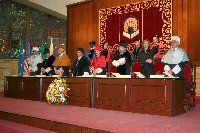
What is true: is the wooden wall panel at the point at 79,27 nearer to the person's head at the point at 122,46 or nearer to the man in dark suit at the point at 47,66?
the man in dark suit at the point at 47,66

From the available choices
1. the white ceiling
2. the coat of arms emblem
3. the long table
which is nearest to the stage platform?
the long table

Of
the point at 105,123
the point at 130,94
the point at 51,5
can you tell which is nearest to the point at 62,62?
the point at 130,94

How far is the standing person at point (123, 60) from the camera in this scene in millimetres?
6675

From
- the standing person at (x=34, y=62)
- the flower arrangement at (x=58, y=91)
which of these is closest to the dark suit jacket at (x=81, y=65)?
the flower arrangement at (x=58, y=91)

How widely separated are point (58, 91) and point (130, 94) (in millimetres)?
1823

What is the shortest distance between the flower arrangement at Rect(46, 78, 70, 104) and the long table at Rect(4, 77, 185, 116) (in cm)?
15

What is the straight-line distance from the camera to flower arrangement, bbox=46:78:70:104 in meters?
6.35


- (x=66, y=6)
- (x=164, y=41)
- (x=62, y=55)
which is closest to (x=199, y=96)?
(x=164, y=41)

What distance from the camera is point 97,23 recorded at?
37.0 feet

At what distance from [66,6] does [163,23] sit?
5.23 m

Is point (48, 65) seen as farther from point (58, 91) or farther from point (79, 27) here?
point (79, 27)

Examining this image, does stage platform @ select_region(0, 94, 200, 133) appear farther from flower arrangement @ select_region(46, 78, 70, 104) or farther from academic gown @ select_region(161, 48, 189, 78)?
flower arrangement @ select_region(46, 78, 70, 104)

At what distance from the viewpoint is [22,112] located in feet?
17.2

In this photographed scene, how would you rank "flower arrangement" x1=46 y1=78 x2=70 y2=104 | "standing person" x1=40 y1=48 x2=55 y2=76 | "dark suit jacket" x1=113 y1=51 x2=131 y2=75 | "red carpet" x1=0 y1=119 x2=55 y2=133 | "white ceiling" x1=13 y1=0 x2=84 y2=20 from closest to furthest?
1. "red carpet" x1=0 y1=119 x2=55 y2=133
2. "flower arrangement" x1=46 y1=78 x2=70 y2=104
3. "dark suit jacket" x1=113 y1=51 x2=131 y2=75
4. "standing person" x1=40 y1=48 x2=55 y2=76
5. "white ceiling" x1=13 y1=0 x2=84 y2=20
